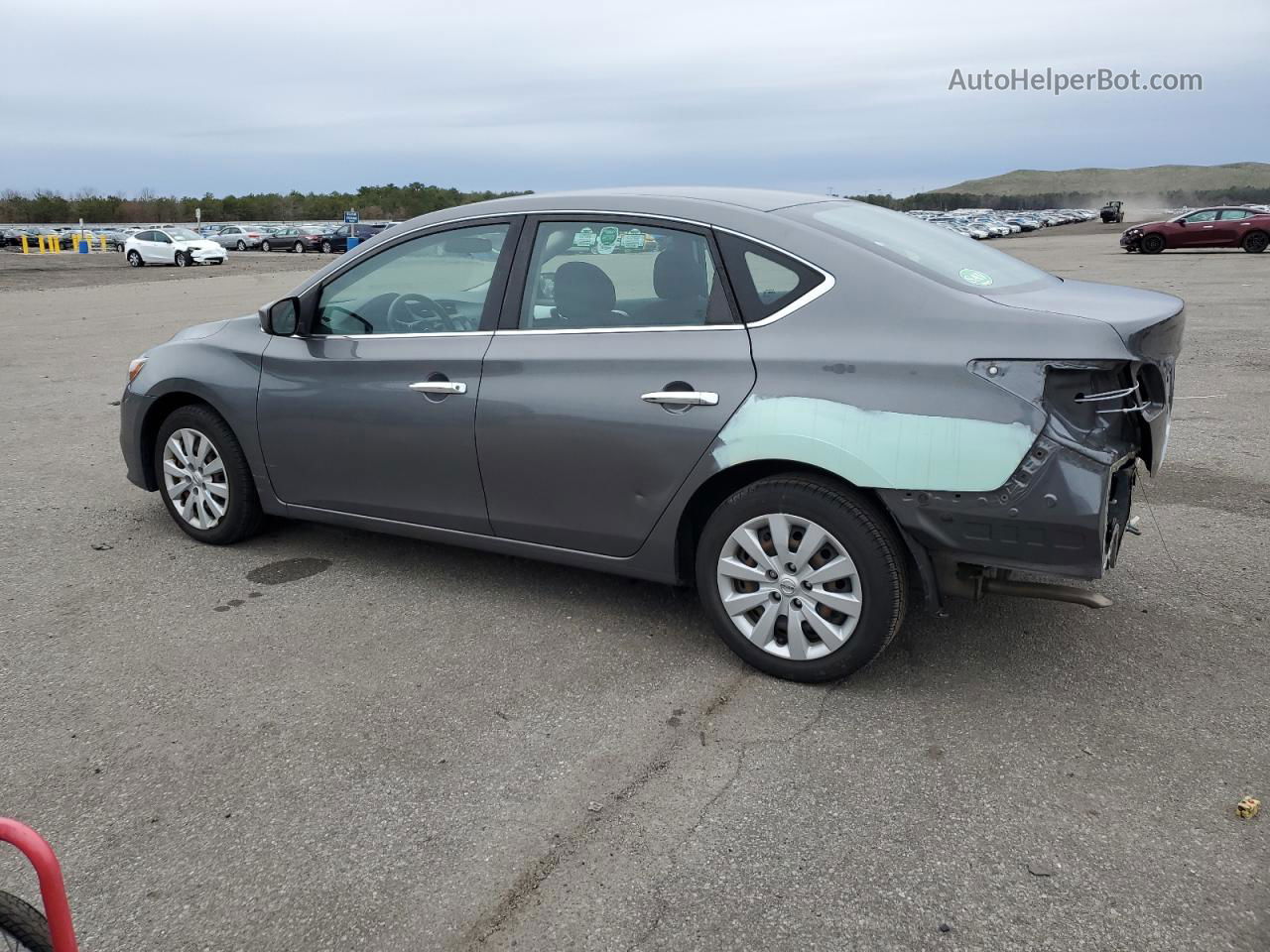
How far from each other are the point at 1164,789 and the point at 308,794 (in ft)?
8.45

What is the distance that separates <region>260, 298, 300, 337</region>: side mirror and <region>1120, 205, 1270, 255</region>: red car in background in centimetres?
3542

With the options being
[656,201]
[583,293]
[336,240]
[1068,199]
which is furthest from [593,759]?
[1068,199]

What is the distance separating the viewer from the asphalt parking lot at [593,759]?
2775 mm

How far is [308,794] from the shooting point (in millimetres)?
3314

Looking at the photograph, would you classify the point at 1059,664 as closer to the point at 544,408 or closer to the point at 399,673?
the point at 544,408

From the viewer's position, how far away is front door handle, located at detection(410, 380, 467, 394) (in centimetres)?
455

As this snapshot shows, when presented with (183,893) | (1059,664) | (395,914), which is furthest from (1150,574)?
(183,893)

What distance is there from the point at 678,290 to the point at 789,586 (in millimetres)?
1207

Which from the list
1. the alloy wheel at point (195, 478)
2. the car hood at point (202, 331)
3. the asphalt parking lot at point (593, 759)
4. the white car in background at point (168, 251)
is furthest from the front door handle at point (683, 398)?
the white car in background at point (168, 251)

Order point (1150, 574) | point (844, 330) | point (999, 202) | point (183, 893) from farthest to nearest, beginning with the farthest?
1. point (999, 202)
2. point (1150, 574)
3. point (844, 330)
4. point (183, 893)

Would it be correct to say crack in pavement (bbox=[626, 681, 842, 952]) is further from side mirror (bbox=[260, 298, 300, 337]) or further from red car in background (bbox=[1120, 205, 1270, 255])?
red car in background (bbox=[1120, 205, 1270, 255])

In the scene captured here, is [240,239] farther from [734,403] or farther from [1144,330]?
[1144,330]

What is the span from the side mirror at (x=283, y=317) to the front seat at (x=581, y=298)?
135cm

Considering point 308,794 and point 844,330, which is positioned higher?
point 844,330
